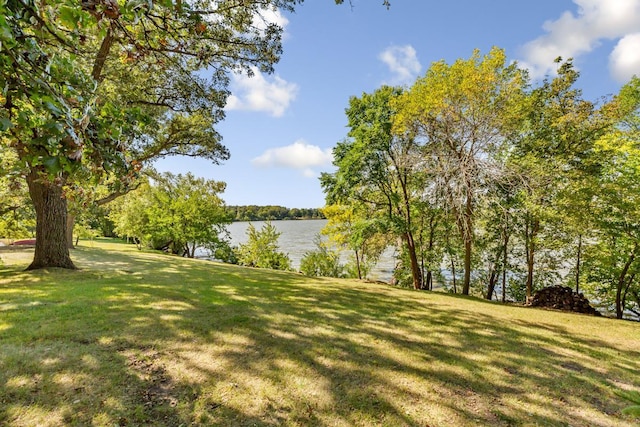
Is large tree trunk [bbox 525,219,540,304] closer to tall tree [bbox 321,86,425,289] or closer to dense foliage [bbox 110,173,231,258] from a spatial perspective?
tall tree [bbox 321,86,425,289]

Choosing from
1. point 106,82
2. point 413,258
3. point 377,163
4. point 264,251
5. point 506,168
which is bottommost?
point 264,251

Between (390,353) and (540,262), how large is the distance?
538 inches

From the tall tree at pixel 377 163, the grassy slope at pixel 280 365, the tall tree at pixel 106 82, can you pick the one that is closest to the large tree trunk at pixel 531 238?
the tall tree at pixel 377 163

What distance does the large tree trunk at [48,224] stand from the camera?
7.63 metres

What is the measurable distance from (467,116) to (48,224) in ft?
42.2

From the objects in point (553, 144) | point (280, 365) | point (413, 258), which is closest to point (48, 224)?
point (280, 365)

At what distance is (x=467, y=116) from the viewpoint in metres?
9.81

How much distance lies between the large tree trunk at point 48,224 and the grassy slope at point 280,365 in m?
2.03

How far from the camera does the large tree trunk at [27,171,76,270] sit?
7.63m

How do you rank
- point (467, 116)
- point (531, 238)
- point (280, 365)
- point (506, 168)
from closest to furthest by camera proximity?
point (280, 365) < point (506, 168) < point (467, 116) < point (531, 238)

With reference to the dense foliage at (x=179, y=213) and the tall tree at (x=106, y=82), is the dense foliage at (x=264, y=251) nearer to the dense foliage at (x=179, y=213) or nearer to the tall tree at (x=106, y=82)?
the dense foliage at (x=179, y=213)

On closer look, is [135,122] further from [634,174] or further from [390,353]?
[634,174]

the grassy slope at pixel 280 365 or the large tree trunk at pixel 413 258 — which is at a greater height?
the large tree trunk at pixel 413 258

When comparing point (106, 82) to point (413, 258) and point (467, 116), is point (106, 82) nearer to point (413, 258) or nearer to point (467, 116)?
point (467, 116)
